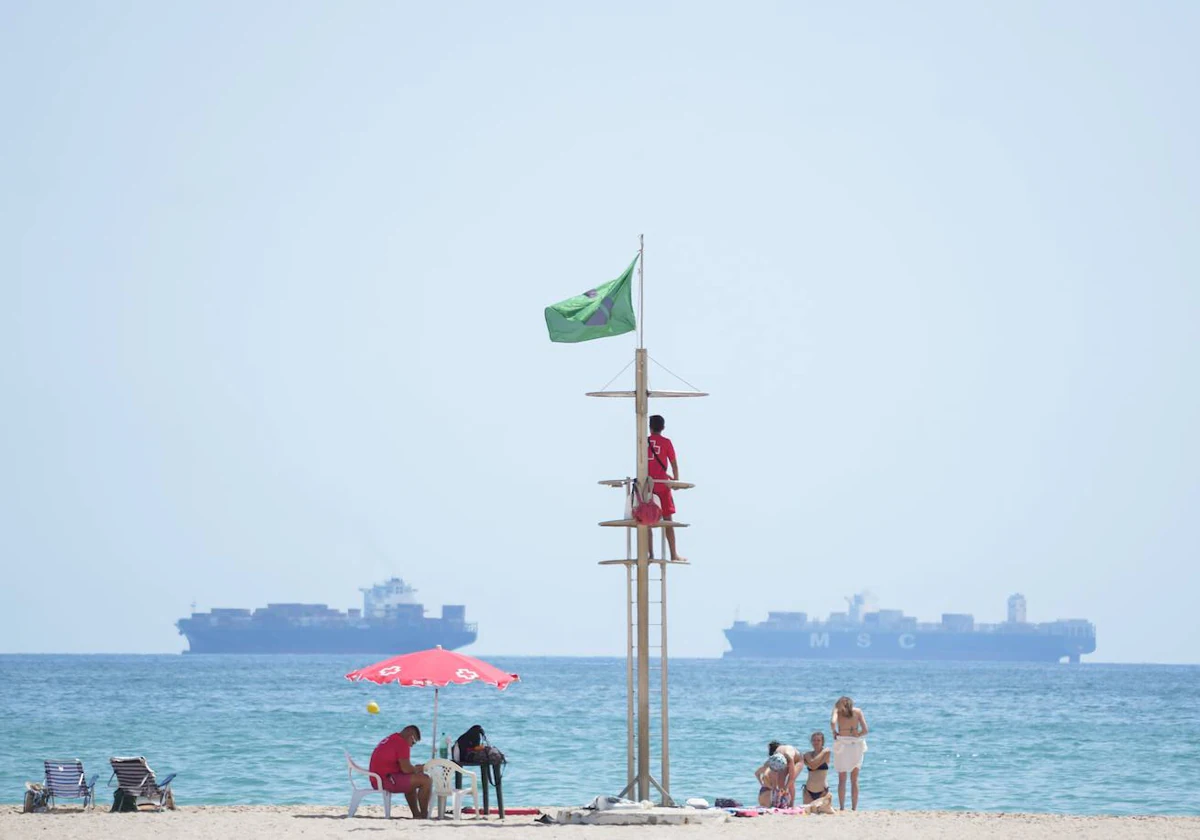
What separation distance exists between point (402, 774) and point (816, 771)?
4301 mm

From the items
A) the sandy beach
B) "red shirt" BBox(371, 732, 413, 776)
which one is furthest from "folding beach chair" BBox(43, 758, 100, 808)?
"red shirt" BBox(371, 732, 413, 776)

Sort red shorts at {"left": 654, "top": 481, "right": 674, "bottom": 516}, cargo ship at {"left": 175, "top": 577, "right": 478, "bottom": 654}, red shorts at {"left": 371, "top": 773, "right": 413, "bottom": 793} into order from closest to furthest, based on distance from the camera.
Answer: red shorts at {"left": 654, "top": 481, "right": 674, "bottom": 516}
red shorts at {"left": 371, "top": 773, "right": 413, "bottom": 793}
cargo ship at {"left": 175, "top": 577, "right": 478, "bottom": 654}

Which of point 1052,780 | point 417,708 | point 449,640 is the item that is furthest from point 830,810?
point 449,640

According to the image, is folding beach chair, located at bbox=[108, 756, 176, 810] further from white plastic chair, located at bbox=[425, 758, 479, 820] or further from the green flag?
the green flag

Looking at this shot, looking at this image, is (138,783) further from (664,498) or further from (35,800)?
(664,498)

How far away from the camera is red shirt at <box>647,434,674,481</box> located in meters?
15.1

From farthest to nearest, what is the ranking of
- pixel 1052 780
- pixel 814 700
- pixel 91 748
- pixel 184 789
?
pixel 814 700, pixel 91 748, pixel 1052 780, pixel 184 789

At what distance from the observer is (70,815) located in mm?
16469

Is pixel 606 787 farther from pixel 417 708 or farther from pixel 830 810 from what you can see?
pixel 417 708

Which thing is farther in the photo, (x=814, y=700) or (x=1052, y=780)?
(x=814, y=700)

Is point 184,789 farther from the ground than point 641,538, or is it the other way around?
point 641,538

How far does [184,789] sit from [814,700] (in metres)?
48.0

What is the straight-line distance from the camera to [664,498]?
49.3 ft

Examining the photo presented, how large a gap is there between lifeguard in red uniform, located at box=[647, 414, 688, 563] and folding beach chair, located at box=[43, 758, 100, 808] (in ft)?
22.4
